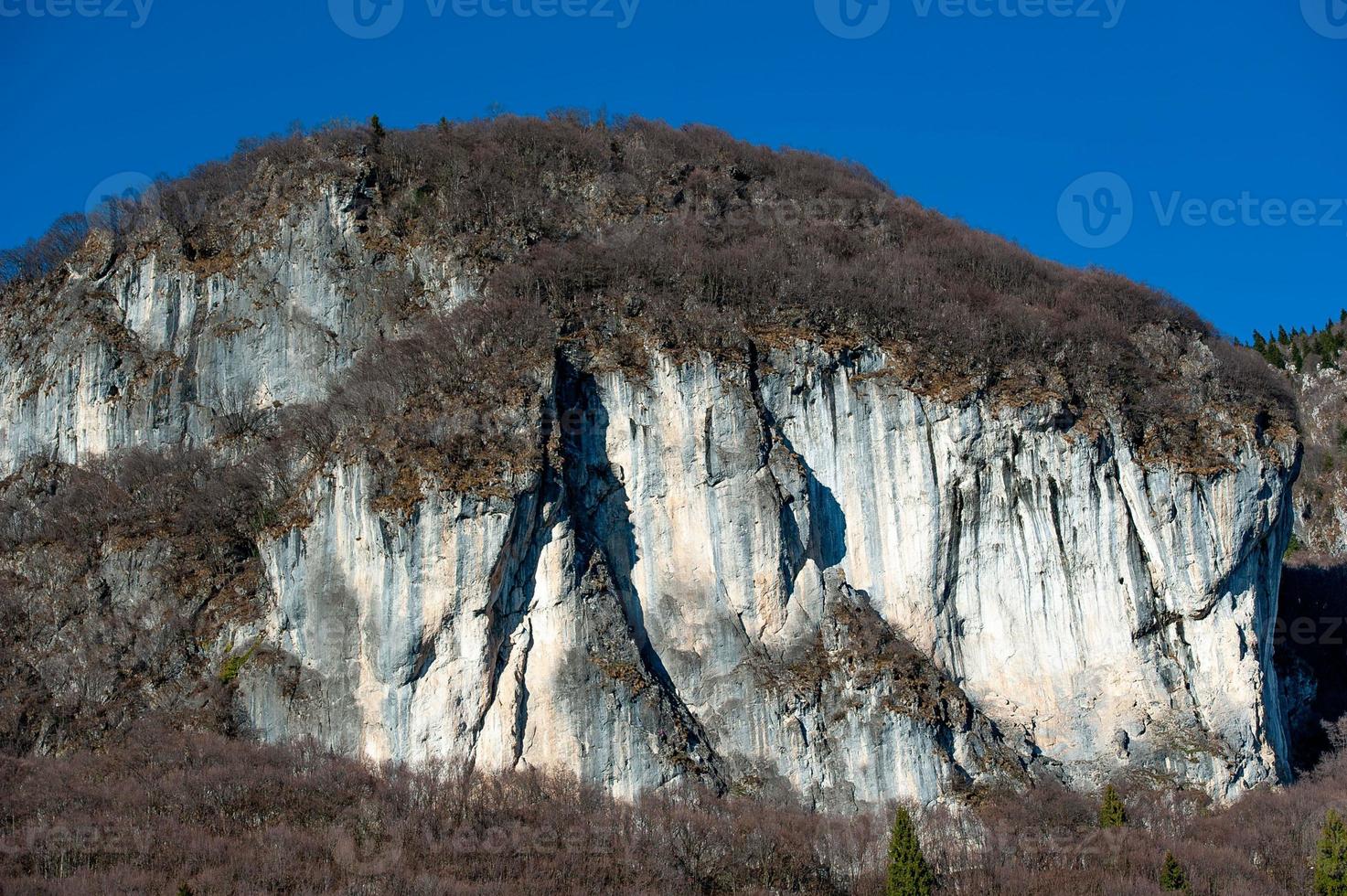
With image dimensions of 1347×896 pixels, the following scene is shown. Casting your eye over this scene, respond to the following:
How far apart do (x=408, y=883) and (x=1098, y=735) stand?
75.4 ft

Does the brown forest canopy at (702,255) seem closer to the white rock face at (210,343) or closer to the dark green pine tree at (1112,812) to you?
the white rock face at (210,343)

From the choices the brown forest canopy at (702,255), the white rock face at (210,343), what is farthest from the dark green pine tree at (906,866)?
the white rock face at (210,343)

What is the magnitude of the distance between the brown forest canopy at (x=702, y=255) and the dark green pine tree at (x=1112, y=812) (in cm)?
1252

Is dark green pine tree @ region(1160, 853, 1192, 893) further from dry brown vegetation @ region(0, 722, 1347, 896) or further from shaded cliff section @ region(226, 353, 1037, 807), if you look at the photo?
shaded cliff section @ region(226, 353, 1037, 807)

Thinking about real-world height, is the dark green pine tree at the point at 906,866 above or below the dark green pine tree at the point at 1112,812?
below

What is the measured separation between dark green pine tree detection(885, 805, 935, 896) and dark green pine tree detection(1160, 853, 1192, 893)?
657 centimetres

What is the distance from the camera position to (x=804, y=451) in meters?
50.8

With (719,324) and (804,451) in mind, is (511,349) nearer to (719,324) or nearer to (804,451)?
(719,324)

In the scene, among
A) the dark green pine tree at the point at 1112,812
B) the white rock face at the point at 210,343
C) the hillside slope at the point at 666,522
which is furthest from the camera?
the white rock face at the point at 210,343

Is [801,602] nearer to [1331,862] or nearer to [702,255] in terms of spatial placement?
[702,255]

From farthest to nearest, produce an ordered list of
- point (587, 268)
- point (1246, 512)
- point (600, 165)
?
point (600, 165), point (587, 268), point (1246, 512)

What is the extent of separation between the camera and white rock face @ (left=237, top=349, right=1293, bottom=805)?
147ft

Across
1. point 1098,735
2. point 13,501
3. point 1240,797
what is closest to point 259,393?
point 13,501

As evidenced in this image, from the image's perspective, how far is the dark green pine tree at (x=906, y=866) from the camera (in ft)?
134
